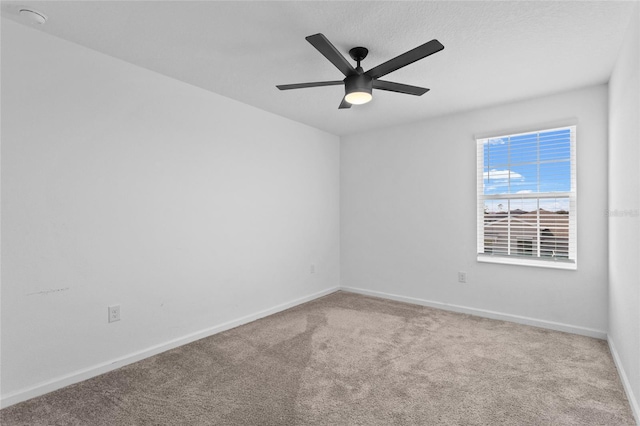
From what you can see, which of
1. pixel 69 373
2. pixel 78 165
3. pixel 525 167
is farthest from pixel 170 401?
pixel 525 167

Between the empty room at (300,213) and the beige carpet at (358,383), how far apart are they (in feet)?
0.07

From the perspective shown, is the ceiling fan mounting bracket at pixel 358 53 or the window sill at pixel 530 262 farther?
the window sill at pixel 530 262

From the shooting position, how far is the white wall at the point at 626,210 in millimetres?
1974

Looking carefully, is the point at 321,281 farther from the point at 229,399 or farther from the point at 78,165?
the point at 78,165

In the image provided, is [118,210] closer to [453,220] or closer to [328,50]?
[328,50]

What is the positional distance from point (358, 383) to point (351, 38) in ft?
7.97

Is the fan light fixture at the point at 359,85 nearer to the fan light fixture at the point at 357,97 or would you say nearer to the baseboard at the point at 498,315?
the fan light fixture at the point at 357,97

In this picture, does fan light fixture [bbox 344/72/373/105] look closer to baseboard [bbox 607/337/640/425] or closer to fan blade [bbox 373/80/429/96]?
fan blade [bbox 373/80/429/96]

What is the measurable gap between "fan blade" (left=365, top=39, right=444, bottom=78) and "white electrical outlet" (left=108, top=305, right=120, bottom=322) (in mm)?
A: 2634

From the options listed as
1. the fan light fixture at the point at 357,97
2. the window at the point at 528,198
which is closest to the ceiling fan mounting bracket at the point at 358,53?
the fan light fixture at the point at 357,97

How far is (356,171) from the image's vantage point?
4.95m

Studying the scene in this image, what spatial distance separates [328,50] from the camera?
6.34 feet

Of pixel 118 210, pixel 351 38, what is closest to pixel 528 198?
pixel 351 38

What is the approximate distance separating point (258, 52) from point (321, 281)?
10.6ft
